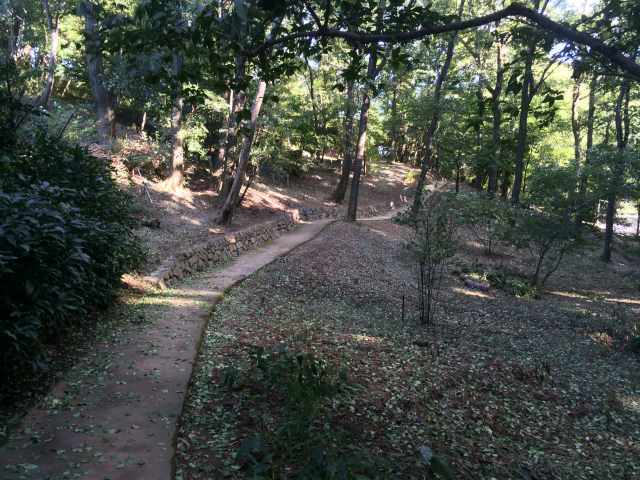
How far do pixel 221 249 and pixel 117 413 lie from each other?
7.78m

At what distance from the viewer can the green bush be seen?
3350 mm

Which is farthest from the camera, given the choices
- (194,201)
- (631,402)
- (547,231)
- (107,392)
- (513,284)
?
(194,201)

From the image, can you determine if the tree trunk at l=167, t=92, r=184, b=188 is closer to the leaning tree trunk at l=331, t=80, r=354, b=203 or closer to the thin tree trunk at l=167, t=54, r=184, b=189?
the thin tree trunk at l=167, t=54, r=184, b=189

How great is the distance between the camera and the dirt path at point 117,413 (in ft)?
9.95

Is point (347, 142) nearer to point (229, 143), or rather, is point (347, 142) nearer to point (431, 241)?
point (229, 143)

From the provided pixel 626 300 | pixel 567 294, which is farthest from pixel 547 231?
pixel 626 300

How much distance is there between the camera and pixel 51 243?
12.1 feet

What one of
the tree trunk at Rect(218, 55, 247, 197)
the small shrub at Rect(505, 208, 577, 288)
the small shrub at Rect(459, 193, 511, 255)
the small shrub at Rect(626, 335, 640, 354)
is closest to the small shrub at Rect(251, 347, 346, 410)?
the small shrub at Rect(626, 335, 640, 354)

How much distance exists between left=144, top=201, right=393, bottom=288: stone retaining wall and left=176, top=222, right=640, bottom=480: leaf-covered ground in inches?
51.6

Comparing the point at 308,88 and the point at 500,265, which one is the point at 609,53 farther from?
the point at 308,88

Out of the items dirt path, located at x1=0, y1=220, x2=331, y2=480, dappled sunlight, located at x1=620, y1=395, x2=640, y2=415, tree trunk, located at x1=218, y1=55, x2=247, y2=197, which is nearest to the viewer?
dirt path, located at x1=0, y1=220, x2=331, y2=480

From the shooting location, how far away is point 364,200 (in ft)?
85.9

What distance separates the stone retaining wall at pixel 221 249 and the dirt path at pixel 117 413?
2258 mm

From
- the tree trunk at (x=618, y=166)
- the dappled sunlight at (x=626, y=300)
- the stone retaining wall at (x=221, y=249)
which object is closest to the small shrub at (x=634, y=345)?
the dappled sunlight at (x=626, y=300)
